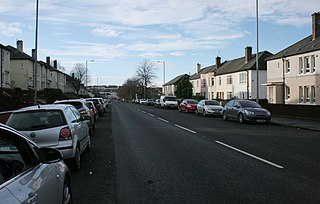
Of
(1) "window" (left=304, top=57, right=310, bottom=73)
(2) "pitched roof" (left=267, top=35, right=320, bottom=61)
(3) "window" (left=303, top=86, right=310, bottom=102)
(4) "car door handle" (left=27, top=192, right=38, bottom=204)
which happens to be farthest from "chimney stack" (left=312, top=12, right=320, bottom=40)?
(4) "car door handle" (left=27, top=192, right=38, bottom=204)

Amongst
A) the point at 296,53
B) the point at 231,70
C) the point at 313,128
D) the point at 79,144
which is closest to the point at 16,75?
the point at 231,70

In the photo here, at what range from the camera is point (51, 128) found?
841 centimetres

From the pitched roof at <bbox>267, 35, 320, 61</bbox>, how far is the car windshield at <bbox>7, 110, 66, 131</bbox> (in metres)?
31.9

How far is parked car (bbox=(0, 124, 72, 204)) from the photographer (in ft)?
10.5

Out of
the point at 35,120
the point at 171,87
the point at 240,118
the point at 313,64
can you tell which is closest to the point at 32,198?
the point at 35,120

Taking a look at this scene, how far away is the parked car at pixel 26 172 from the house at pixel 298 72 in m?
34.3

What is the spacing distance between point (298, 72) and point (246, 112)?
18471 millimetres

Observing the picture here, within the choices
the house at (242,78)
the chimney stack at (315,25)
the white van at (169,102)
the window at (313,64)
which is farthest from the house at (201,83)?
the window at (313,64)

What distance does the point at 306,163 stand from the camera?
364 inches

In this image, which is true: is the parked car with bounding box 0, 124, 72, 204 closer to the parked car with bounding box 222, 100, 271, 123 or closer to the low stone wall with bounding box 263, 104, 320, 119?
the parked car with bounding box 222, 100, 271, 123

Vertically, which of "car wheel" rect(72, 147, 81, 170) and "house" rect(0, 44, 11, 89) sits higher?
"house" rect(0, 44, 11, 89)

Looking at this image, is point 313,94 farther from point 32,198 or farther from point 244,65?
point 32,198

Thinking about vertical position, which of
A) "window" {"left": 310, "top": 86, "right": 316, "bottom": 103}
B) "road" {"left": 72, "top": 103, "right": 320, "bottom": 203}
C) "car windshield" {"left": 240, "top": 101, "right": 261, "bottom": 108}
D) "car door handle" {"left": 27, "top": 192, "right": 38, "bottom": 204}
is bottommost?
"road" {"left": 72, "top": 103, "right": 320, "bottom": 203}

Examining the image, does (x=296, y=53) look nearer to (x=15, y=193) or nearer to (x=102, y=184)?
(x=102, y=184)
